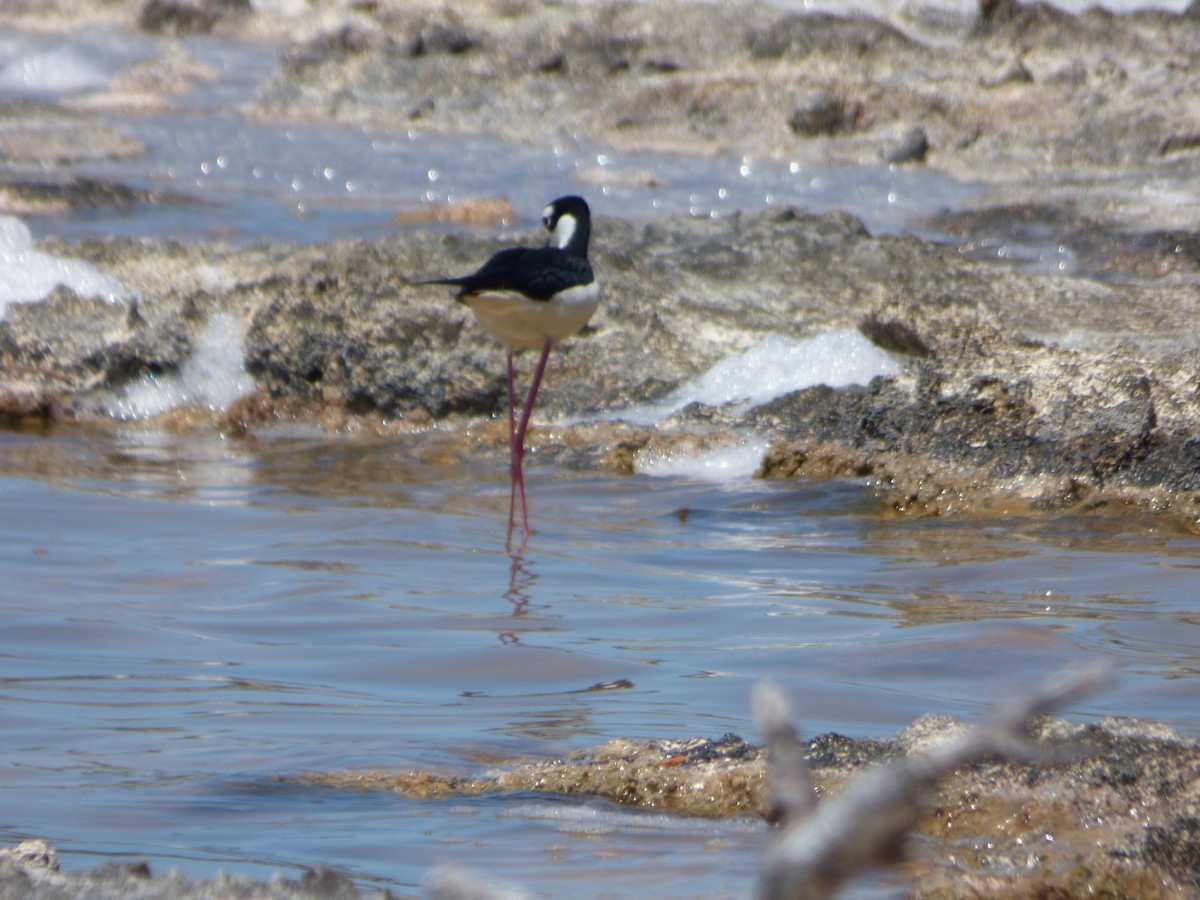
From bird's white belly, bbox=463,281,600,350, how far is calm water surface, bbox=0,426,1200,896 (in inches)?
24.7

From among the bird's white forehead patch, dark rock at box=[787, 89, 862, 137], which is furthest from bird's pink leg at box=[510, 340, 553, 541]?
dark rock at box=[787, 89, 862, 137]

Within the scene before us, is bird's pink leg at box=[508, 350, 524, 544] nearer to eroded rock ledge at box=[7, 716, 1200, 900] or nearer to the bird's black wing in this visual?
the bird's black wing

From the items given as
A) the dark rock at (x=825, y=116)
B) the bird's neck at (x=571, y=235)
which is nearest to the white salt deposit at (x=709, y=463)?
the bird's neck at (x=571, y=235)

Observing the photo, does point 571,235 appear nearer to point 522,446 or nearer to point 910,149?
point 522,446

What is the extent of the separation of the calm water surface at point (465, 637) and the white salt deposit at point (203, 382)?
0.92 m

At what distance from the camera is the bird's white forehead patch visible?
303 inches

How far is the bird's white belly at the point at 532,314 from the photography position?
22.1 feet

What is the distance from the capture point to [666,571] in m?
5.68

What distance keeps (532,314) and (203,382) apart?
7.34ft

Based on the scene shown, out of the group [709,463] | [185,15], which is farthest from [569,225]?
[185,15]

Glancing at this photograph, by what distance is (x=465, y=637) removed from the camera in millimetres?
4812

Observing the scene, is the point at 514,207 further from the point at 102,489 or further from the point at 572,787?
the point at 572,787

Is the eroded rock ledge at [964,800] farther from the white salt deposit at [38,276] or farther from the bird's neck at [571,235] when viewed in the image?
the white salt deposit at [38,276]

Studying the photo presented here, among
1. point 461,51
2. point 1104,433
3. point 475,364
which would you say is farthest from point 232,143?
point 1104,433
